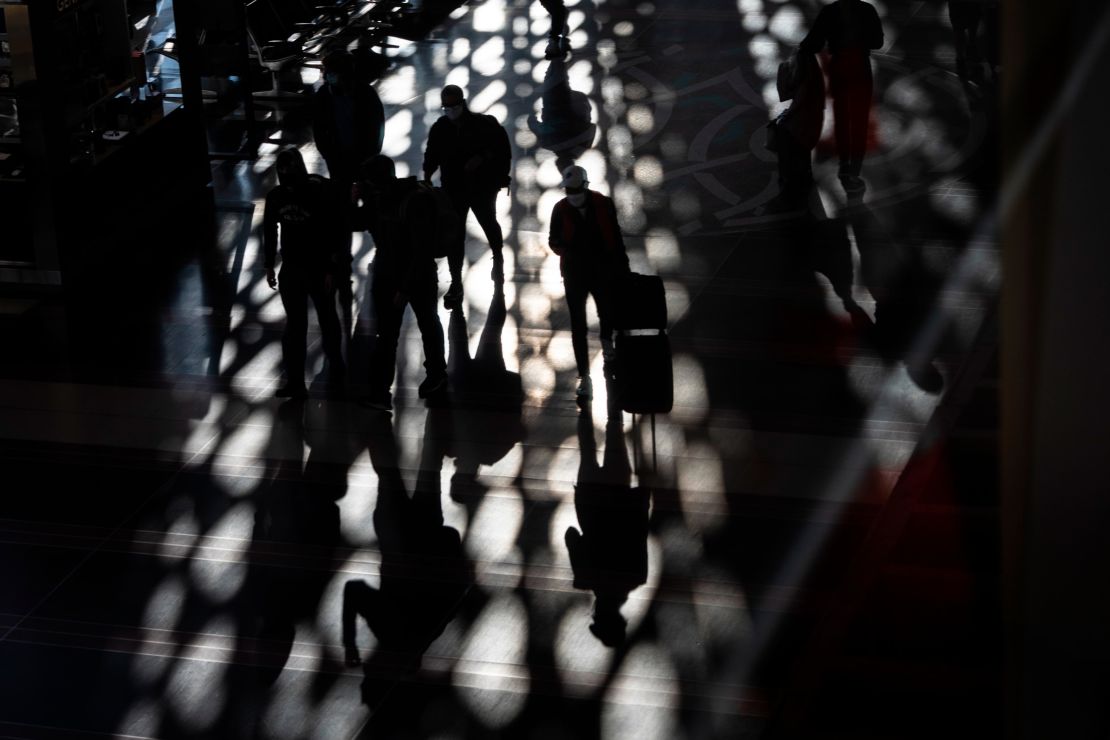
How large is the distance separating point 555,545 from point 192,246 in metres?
5.83

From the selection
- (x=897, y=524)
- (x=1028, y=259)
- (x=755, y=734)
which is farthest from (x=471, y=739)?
(x=1028, y=259)

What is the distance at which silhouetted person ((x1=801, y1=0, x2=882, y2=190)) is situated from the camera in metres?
11.9

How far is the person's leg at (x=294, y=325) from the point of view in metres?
9.22

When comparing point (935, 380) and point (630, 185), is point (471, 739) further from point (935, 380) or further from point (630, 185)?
point (630, 185)

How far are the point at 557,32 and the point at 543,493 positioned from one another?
32.9 feet

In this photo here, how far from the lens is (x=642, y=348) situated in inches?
364

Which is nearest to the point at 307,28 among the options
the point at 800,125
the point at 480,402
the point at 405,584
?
the point at 800,125

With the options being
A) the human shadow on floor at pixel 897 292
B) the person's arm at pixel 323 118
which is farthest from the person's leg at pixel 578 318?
the person's arm at pixel 323 118

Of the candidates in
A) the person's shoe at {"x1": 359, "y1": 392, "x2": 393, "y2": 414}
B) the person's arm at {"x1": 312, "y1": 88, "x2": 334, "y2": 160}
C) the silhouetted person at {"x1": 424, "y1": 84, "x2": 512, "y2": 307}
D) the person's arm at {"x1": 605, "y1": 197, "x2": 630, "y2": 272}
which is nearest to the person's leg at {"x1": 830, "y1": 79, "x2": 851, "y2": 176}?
the silhouetted person at {"x1": 424, "y1": 84, "x2": 512, "y2": 307}

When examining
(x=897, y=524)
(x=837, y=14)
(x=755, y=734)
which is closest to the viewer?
(x=897, y=524)

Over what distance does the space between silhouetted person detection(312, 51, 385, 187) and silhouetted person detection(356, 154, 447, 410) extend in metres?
2.42

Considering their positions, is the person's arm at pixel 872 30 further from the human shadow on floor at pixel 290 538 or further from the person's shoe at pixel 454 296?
the human shadow on floor at pixel 290 538

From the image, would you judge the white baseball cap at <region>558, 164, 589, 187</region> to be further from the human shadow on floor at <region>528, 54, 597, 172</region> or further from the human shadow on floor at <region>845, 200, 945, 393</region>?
the human shadow on floor at <region>528, 54, 597, 172</region>

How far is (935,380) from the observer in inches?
365
